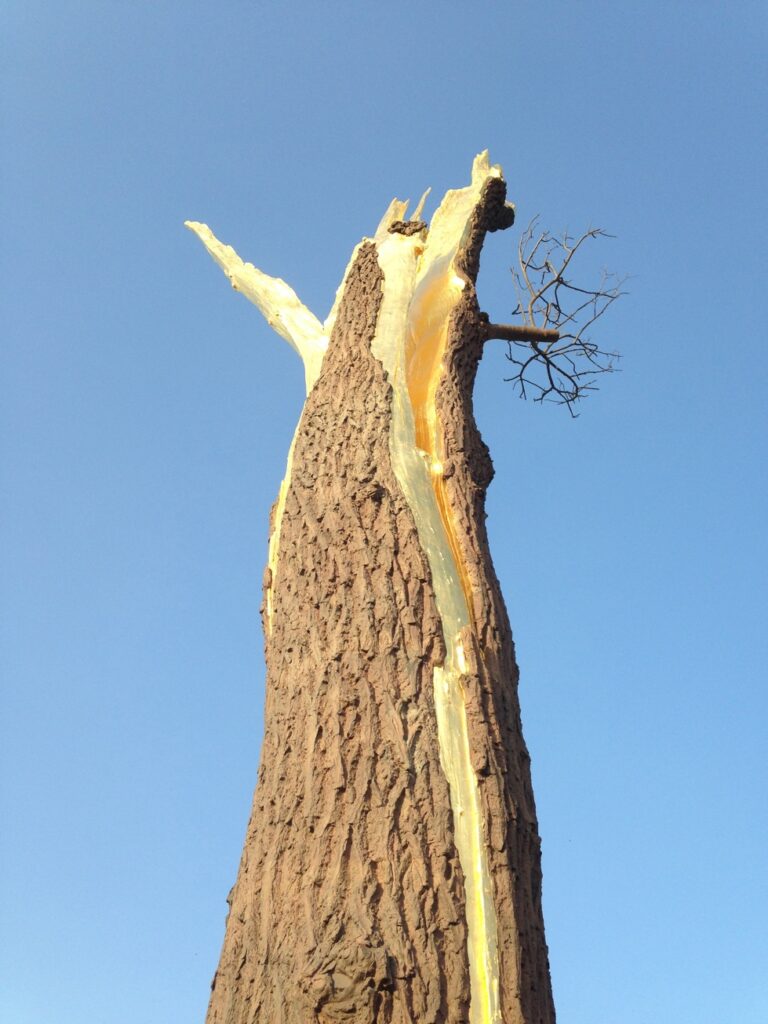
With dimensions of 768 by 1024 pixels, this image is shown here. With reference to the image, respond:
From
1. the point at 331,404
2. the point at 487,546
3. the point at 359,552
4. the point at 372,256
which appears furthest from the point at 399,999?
the point at 372,256

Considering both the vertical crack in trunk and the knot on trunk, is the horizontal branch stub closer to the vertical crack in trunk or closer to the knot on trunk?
the vertical crack in trunk

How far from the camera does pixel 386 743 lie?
10.1ft

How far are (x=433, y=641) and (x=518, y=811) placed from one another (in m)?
0.56

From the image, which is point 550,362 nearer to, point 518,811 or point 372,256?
point 372,256

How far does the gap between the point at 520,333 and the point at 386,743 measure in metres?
3.27

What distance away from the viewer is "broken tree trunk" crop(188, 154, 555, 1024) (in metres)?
2.71

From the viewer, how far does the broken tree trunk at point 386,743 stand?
2.71 m

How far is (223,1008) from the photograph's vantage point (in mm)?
2852

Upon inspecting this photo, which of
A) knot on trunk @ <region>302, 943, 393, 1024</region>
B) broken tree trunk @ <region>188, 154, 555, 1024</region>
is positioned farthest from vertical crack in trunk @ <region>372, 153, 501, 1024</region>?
knot on trunk @ <region>302, 943, 393, 1024</region>

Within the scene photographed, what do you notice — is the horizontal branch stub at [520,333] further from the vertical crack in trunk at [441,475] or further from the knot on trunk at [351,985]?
the knot on trunk at [351,985]

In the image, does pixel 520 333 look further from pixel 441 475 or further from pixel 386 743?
pixel 386 743

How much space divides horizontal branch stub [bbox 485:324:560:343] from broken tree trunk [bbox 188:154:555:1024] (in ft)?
3.02

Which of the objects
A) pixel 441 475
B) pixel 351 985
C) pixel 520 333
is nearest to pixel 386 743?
pixel 351 985

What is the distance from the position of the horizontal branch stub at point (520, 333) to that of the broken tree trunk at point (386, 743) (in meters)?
0.92
